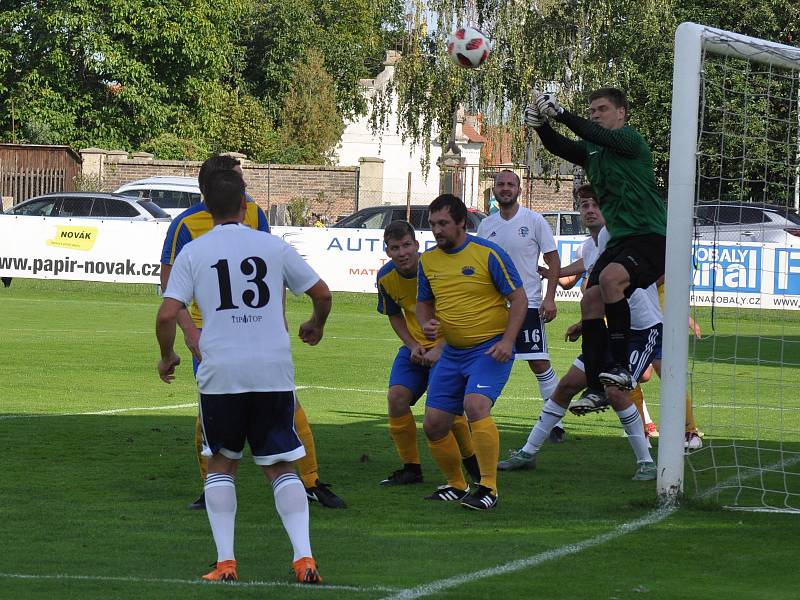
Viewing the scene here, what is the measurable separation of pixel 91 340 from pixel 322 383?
5.31m

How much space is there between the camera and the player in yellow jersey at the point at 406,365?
28.6 feet

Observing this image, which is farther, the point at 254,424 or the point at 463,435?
the point at 463,435

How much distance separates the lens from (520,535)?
278 inches

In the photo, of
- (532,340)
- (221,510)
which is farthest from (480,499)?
(532,340)

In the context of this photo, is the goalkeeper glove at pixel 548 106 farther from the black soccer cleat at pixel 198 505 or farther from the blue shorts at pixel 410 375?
the black soccer cleat at pixel 198 505

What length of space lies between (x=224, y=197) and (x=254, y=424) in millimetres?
1020

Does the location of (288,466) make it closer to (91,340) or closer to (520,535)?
(520,535)

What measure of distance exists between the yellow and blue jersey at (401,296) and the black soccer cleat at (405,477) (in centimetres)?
85

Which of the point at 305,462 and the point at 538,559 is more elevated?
the point at 305,462

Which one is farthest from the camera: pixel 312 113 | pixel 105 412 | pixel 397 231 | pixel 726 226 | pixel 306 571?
pixel 312 113

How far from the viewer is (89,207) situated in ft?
106

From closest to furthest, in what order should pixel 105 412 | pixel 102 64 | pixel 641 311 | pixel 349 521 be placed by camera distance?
pixel 349 521 → pixel 641 311 → pixel 105 412 → pixel 102 64

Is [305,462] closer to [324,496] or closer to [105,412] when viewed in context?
[324,496]

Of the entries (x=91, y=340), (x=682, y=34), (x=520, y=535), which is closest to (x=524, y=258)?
(x=682, y=34)
